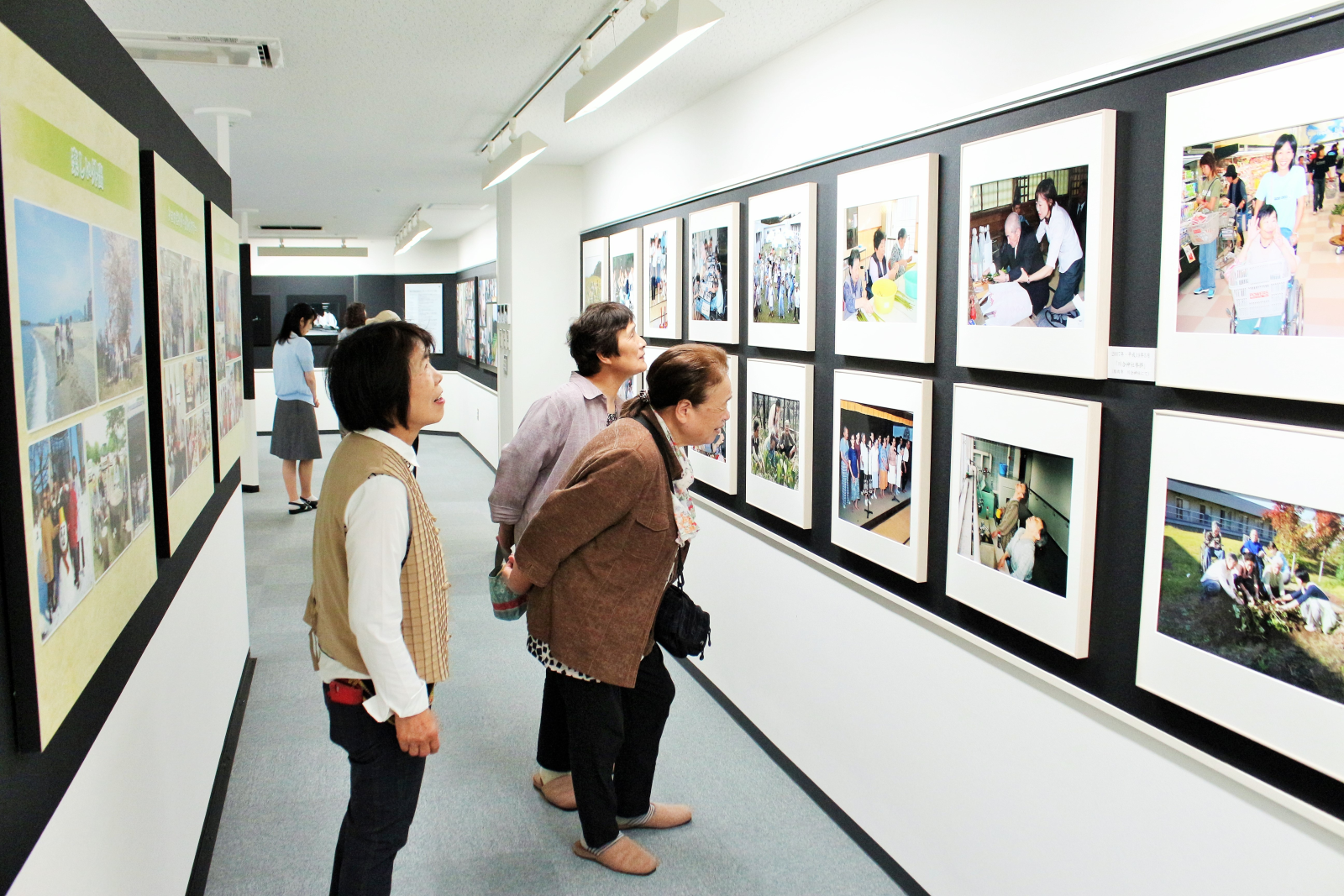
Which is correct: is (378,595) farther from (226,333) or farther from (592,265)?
(592,265)

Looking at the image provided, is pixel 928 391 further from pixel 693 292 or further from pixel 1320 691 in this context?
pixel 693 292

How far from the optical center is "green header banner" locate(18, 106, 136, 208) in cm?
120

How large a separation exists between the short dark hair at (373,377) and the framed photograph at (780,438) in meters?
1.64

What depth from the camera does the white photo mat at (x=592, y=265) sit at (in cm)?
562

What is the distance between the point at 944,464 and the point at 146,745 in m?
2.01

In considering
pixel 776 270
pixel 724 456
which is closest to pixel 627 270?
pixel 724 456

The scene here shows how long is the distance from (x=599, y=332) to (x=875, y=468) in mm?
931

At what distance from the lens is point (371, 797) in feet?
6.50

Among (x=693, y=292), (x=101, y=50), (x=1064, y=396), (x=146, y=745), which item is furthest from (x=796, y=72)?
(x=146, y=745)

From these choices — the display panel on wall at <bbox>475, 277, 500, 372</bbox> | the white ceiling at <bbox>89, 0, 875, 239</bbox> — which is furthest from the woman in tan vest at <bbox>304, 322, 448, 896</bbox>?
the display panel on wall at <bbox>475, 277, 500, 372</bbox>

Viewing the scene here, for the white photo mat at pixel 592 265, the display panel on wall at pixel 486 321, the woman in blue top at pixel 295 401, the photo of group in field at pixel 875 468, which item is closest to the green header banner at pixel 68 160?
the photo of group in field at pixel 875 468

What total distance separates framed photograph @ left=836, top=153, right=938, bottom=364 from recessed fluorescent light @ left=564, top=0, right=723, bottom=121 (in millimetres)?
647

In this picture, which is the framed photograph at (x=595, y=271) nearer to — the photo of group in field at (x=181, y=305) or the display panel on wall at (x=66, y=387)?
the photo of group in field at (x=181, y=305)

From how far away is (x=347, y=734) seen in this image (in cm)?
196
